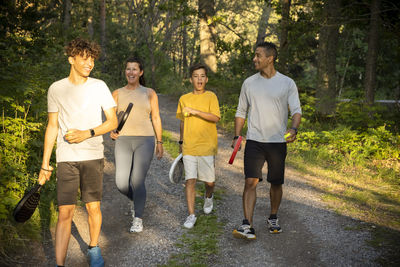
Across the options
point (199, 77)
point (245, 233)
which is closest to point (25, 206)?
point (245, 233)

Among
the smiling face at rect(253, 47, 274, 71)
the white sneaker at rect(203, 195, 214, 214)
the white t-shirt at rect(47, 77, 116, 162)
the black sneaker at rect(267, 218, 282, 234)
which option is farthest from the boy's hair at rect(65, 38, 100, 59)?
the black sneaker at rect(267, 218, 282, 234)

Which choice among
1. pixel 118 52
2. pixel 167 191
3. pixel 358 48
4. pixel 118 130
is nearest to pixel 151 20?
pixel 118 52

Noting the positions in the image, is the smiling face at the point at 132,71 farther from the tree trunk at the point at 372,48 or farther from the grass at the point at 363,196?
the tree trunk at the point at 372,48

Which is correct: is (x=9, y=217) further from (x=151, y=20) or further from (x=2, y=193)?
(x=151, y=20)

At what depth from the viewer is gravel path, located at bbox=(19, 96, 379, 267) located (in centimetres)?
460

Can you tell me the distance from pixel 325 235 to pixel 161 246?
2.19 metres

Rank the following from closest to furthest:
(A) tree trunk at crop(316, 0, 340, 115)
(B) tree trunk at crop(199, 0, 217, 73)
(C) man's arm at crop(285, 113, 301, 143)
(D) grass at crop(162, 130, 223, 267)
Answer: (D) grass at crop(162, 130, 223, 267), (C) man's arm at crop(285, 113, 301, 143), (A) tree trunk at crop(316, 0, 340, 115), (B) tree trunk at crop(199, 0, 217, 73)

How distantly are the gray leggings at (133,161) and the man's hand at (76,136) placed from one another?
54.9 inches

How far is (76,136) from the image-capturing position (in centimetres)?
377

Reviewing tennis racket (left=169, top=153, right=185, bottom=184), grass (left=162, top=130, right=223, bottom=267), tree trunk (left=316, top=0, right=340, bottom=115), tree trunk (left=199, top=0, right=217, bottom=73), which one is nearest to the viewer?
grass (left=162, top=130, right=223, bottom=267)

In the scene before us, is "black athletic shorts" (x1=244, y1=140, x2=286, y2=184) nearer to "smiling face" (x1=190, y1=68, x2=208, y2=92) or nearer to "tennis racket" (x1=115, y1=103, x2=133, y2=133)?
"smiling face" (x1=190, y1=68, x2=208, y2=92)

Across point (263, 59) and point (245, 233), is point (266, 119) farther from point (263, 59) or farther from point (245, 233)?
point (245, 233)

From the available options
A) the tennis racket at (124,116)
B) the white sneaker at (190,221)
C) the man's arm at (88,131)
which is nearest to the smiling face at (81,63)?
the man's arm at (88,131)

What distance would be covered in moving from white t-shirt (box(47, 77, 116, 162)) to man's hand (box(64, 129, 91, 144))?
0.12m
